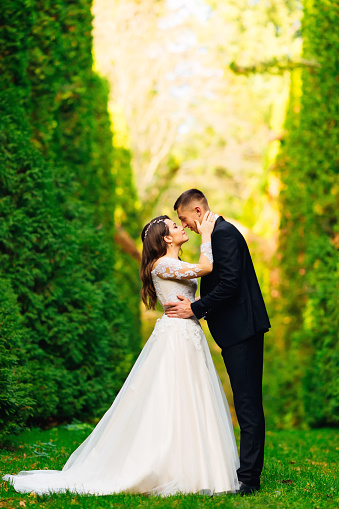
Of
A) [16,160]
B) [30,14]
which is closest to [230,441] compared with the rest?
[16,160]

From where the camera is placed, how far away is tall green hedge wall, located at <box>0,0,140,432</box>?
6.91m

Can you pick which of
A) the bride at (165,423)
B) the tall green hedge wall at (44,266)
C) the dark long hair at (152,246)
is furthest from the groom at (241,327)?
the tall green hedge wall at (44,266)

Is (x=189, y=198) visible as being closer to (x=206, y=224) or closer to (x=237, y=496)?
(x=206, y=224)

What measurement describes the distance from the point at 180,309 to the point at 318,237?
234 inches

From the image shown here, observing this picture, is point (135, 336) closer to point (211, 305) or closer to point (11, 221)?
point (11, 221)

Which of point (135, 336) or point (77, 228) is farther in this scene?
point (135, 336)

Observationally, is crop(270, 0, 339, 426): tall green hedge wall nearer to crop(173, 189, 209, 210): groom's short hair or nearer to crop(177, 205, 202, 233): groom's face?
crop(177, 205, 202, 233): groom's face


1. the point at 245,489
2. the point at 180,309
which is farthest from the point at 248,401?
the point at 180,309

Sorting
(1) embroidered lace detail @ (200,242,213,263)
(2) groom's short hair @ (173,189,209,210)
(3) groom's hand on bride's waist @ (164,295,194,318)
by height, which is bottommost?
(3) groom's hand on bride's waist @ (164,295,194,318)

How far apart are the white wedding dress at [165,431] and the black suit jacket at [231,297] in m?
0.23

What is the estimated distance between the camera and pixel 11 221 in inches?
278

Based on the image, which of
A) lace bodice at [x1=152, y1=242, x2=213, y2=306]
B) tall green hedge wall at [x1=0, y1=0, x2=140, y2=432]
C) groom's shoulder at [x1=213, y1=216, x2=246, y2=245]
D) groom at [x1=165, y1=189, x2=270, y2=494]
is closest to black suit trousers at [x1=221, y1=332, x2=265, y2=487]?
groom at [x1=165, y1=189, x2=270, y2=494]

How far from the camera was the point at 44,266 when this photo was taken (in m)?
7.44

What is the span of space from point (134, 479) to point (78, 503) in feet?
1.52
